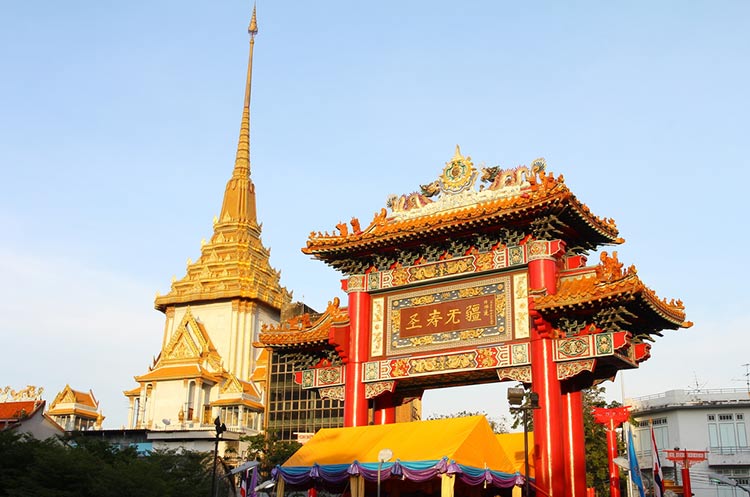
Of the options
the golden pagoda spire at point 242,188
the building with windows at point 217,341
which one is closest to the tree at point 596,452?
the building with windows at point 217,341

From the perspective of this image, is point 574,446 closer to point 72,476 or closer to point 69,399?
point 72,476

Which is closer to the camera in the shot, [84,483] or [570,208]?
[570,208]

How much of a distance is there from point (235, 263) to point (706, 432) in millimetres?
37316

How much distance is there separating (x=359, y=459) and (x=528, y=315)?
249 inches

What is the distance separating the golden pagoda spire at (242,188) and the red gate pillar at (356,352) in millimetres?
46211

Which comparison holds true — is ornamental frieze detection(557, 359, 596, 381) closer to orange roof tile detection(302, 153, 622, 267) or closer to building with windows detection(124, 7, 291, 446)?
orange roof tile detection(302, 153, 622, 267)

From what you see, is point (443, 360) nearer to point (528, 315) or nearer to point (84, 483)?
point (528, 315)

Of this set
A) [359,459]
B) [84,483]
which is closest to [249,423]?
[84,483]

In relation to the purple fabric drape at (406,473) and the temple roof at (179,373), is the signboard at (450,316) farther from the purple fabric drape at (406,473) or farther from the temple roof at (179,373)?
the temple roof at (179,373)

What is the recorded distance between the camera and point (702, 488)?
5138 cm

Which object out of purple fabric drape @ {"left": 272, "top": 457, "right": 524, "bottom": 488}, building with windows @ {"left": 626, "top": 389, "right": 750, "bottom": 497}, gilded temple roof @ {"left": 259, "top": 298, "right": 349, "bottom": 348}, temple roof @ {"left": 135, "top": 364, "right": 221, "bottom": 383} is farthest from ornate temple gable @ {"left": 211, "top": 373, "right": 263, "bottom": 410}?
purple fabric drape @ {"left": 272, "top": 457, "right": 524, "bottom": 488}

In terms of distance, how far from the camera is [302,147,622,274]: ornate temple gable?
2408 cm

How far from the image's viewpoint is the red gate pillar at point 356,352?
26094 mm

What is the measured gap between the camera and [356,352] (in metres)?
26.6
